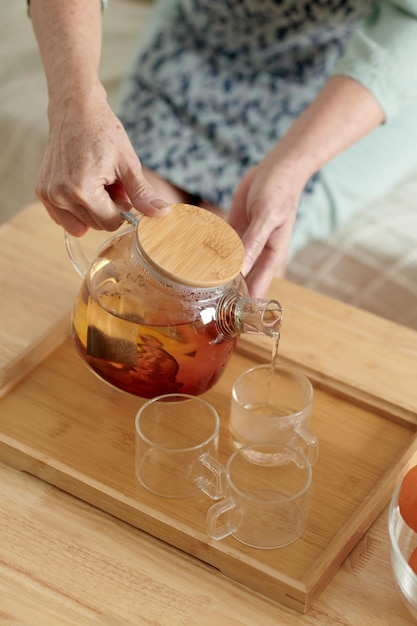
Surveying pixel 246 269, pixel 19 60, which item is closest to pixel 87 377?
pixel 246 269

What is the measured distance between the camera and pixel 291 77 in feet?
4.78

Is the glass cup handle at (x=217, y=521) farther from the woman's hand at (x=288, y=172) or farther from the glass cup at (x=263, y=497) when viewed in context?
the woman's hand at (x=288, y=172)

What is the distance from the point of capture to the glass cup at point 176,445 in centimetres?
81

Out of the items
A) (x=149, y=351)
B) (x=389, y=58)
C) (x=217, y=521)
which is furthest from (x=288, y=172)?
(x=217, y=521)

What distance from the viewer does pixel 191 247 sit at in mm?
803

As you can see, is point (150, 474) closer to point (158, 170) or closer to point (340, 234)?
point (158, 170)

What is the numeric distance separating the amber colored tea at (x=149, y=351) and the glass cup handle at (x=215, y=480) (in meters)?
0.10

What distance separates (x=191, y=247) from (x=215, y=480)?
0.73 feet

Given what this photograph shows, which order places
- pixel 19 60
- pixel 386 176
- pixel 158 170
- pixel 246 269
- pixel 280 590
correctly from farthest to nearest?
pixel 19 60
pixel 386 176
pixel 158 170
pixel 246 269
pixel 280 590

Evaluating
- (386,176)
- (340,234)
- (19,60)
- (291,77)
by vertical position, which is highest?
(291,77)

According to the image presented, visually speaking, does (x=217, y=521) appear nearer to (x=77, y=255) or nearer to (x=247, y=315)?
(x=247, y=315)

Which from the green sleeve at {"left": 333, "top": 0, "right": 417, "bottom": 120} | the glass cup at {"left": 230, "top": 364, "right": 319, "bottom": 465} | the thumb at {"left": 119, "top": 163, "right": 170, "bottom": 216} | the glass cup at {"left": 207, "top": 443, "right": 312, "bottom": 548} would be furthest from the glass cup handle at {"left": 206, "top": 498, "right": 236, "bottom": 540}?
the green sleeve at {"left": 333, "top": 0, "right": 417, "bottom": 120}

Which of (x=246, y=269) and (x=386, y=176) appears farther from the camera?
(x=386, y=176)

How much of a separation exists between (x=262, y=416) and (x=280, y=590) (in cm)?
17
